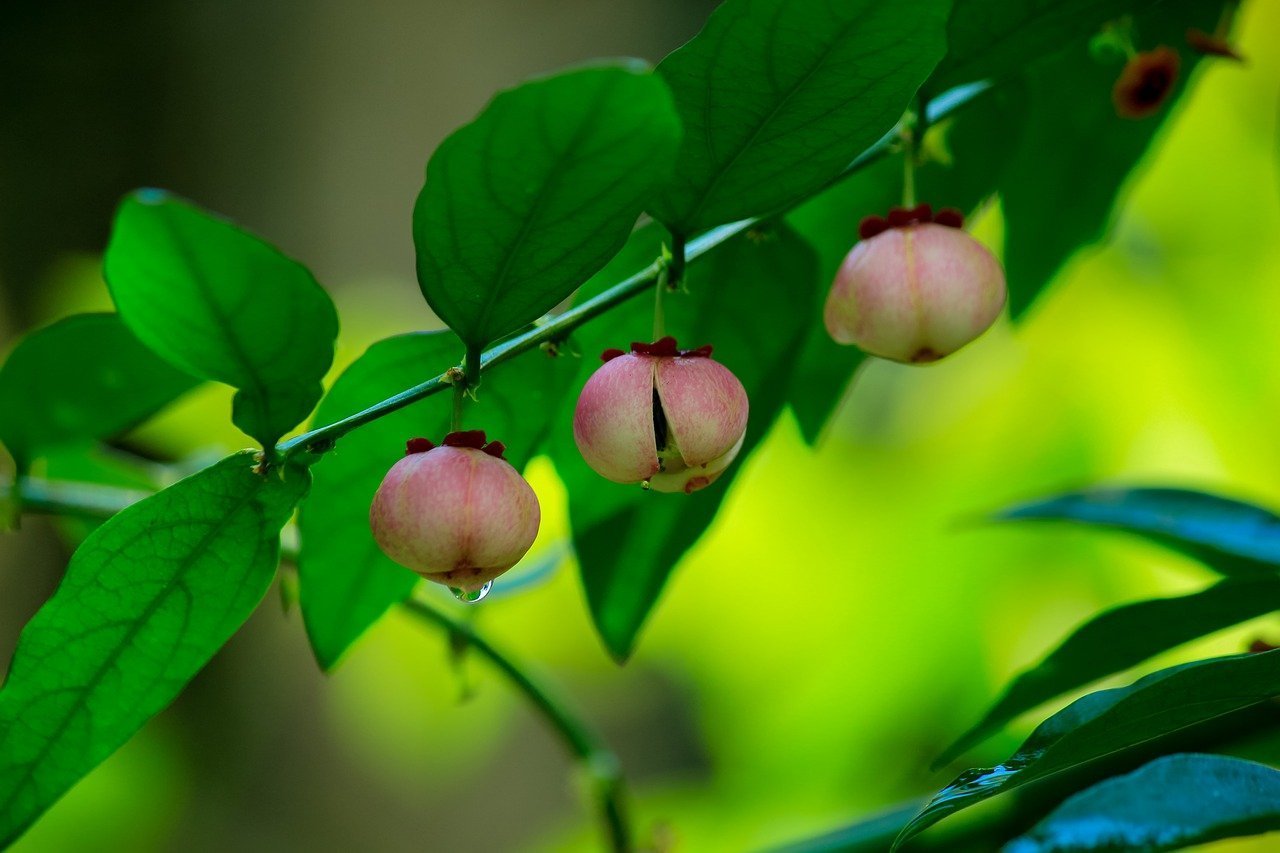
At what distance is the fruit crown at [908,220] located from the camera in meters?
0.43

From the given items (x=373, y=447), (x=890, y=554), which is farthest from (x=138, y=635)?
(x=890, y=554)

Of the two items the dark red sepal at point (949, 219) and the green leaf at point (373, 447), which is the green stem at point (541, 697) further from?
the dark red sepal at point (949, 219)

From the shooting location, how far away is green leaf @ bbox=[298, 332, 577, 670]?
0.46 meters

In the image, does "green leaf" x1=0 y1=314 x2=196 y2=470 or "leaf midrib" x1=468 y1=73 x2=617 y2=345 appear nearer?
"leaf midrib" x1=468 y1=73 x2=617 y2=345

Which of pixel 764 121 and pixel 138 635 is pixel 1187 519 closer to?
pixel 764 121

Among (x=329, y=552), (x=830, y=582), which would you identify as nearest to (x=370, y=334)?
(x=830, y=582)

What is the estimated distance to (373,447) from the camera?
47cm

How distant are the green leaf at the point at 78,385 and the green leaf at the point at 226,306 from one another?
0.76ft

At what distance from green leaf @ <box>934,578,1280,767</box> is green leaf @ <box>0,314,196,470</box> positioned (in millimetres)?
397

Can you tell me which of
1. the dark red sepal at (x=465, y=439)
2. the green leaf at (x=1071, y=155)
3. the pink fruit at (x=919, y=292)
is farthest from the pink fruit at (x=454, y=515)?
the green leaf at (x=1071, y=155)

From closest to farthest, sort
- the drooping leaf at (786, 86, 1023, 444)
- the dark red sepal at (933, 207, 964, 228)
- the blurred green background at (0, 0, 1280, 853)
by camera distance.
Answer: the dark red sepal at (933, 207, 964, 228), the drooping leaf at (786, 86, 1023, 444), the blurred green background at (0, 0, 1280, 853)

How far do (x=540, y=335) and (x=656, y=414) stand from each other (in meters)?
0.06

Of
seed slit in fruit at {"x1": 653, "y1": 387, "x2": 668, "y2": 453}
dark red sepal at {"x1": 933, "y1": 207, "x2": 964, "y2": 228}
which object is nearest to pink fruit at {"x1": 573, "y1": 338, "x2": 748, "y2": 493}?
seed slit in fruit at {"x1": 653, "y1": 387, "x2": 668, "y2": 453}

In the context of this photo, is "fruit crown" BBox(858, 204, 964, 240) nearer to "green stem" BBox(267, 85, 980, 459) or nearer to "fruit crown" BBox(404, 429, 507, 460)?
"green stem" BBox(267, 85, 980, 459)
